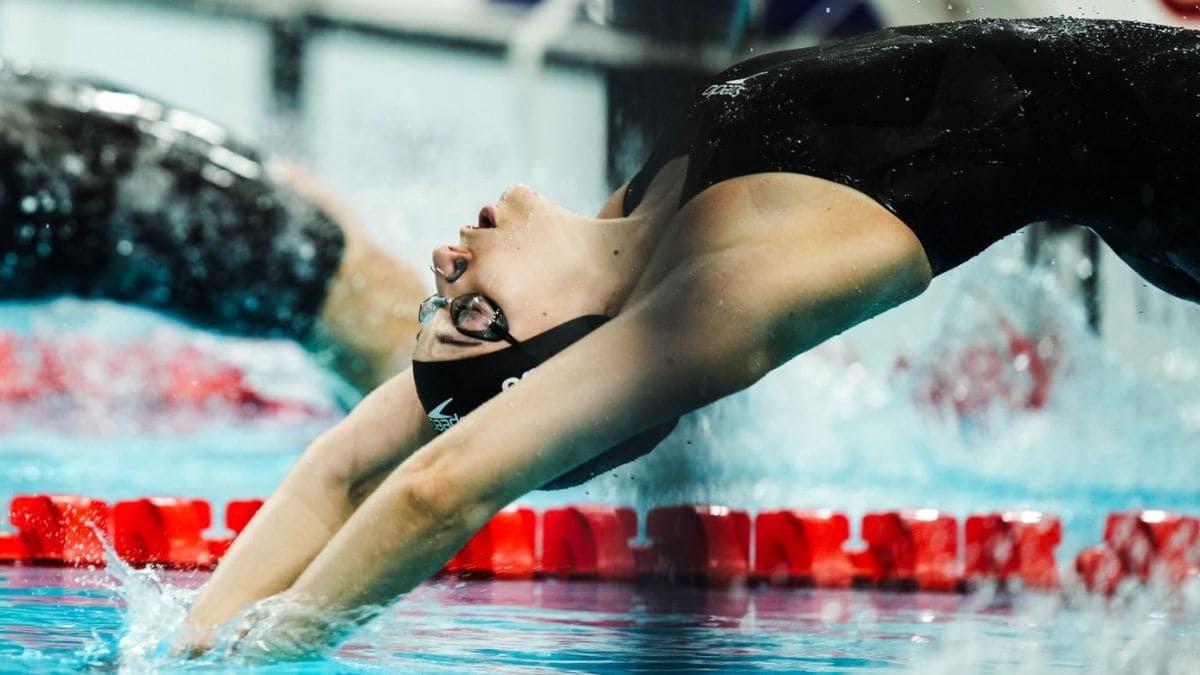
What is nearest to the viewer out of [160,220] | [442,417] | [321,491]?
[442,417]

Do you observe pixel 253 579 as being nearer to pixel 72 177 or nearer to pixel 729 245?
pixel 729 245

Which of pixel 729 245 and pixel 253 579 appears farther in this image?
pixel 253 579

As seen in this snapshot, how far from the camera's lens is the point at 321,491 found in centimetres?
122

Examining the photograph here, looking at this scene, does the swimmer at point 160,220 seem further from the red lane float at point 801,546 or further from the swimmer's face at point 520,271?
the swimmer's face at point 520,271

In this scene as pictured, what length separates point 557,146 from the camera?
10.4 feet

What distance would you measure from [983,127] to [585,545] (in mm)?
1175

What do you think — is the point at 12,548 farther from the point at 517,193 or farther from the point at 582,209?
the point at 517,193

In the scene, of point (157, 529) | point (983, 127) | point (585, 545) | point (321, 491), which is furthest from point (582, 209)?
point (983, 127)

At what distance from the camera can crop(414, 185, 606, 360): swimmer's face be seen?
3.19ft

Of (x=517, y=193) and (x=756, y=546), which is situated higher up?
(x=517, y=193)

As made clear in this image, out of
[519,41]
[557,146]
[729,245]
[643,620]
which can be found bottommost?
[643,620]

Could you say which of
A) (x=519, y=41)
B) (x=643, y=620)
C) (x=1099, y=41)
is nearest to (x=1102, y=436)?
(x=519, y=41)

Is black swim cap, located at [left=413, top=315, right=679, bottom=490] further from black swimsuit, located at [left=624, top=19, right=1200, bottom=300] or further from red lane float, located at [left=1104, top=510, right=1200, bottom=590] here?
red lane float, located at [left=1104, top=510, right=1200, bottom=590]

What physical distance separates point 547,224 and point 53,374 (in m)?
4.33
